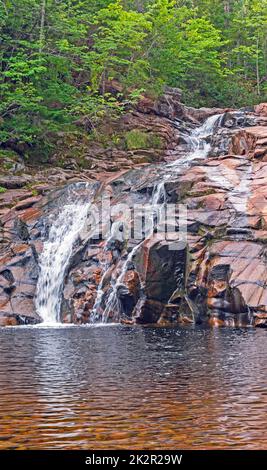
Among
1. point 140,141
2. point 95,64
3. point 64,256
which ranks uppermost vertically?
point 95,64

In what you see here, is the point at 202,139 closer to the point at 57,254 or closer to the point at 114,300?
the point at 57,254

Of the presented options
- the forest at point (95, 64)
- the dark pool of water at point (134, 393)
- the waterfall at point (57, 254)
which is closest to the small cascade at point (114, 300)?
the waterfall at point (57, 254)

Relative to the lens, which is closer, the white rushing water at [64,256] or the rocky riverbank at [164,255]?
the rocky riverbank at [164,255]

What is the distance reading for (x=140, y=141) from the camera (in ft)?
153

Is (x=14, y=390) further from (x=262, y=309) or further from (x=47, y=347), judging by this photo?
(x=262, y=309)

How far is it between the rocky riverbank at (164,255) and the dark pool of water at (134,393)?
564cm

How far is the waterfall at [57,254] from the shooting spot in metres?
31.3

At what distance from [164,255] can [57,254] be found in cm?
681

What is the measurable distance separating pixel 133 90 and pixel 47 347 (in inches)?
1361

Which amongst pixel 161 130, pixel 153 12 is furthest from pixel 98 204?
pixel 153 12

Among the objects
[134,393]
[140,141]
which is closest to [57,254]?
[140,141]
